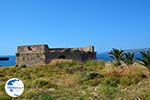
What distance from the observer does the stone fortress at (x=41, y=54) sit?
130 ft

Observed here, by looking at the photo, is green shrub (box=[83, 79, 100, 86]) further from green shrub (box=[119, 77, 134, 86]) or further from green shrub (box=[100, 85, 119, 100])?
green shrub (box=[100, 85, 119, 100])

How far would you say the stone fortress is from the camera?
39.6 metres

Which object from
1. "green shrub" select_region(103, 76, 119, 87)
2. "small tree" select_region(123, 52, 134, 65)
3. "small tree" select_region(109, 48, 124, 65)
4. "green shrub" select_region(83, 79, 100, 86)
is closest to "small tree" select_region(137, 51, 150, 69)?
"green shrub" select_region(103, 76, 119, 87)

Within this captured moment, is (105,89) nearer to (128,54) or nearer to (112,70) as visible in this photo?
(112,70)

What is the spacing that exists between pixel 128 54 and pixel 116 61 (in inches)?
70.2

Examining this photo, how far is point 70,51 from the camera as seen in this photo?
135ft

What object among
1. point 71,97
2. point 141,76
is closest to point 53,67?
point 141,76

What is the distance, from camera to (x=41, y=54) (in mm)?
39469

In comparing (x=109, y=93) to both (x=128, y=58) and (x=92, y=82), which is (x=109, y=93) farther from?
(x=128, y=58)
